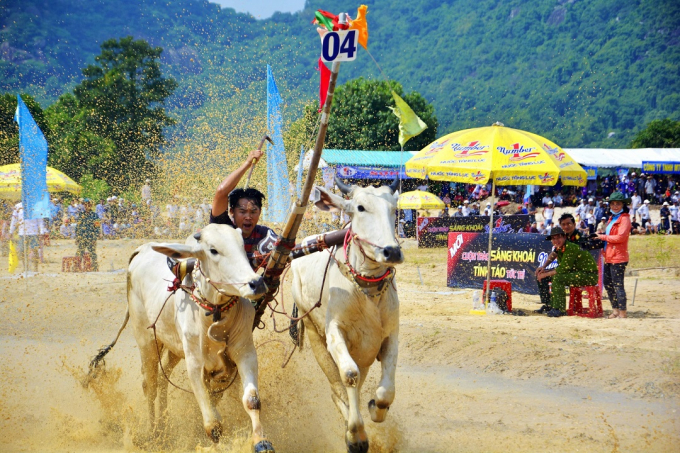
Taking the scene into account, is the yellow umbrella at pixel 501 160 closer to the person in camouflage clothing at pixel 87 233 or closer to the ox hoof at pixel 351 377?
the ox hoof at pixel 351 377

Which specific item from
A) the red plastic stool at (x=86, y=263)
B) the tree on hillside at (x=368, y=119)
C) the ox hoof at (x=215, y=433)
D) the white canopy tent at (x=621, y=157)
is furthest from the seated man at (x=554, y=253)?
the tree on hillside at (x=368, y=119)

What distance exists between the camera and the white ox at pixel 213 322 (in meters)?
4.70

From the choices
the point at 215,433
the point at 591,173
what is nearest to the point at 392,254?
the point at 215,433

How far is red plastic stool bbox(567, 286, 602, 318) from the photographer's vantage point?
33.7ft

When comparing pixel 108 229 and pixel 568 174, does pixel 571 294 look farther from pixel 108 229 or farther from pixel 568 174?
pixel 108 229

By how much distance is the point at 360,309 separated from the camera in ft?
17.0

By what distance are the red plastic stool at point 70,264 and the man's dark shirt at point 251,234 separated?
37.1ft

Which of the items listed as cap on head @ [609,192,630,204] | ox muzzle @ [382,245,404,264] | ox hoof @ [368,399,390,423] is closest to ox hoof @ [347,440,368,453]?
ox hoof @ [368,399,390,423]

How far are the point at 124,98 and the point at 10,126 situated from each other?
547 cm

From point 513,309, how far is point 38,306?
7.58 meters

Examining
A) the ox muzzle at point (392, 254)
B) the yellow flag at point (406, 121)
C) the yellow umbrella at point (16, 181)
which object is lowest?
the ox muzzle at point (392, 254)

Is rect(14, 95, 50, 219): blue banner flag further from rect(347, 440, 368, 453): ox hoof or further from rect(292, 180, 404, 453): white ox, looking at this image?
rect(347, 440, 368, 453): ox hoof

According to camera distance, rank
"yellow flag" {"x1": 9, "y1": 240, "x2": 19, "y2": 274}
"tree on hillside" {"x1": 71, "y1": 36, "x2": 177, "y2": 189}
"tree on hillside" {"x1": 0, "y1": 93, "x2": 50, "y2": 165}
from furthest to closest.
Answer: "tree on hillside" {"x1": 71, "y1": 36, "x2": 177, "y2": 189}
"tree on hillside" {"x1": 0, "y1": 93, "x2": 50, "y2": 165}
"yellow flag" {"x1": 9, "y1": 240, "x2": 19, "y2": 274}

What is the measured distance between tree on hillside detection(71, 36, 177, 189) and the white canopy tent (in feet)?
58.4
